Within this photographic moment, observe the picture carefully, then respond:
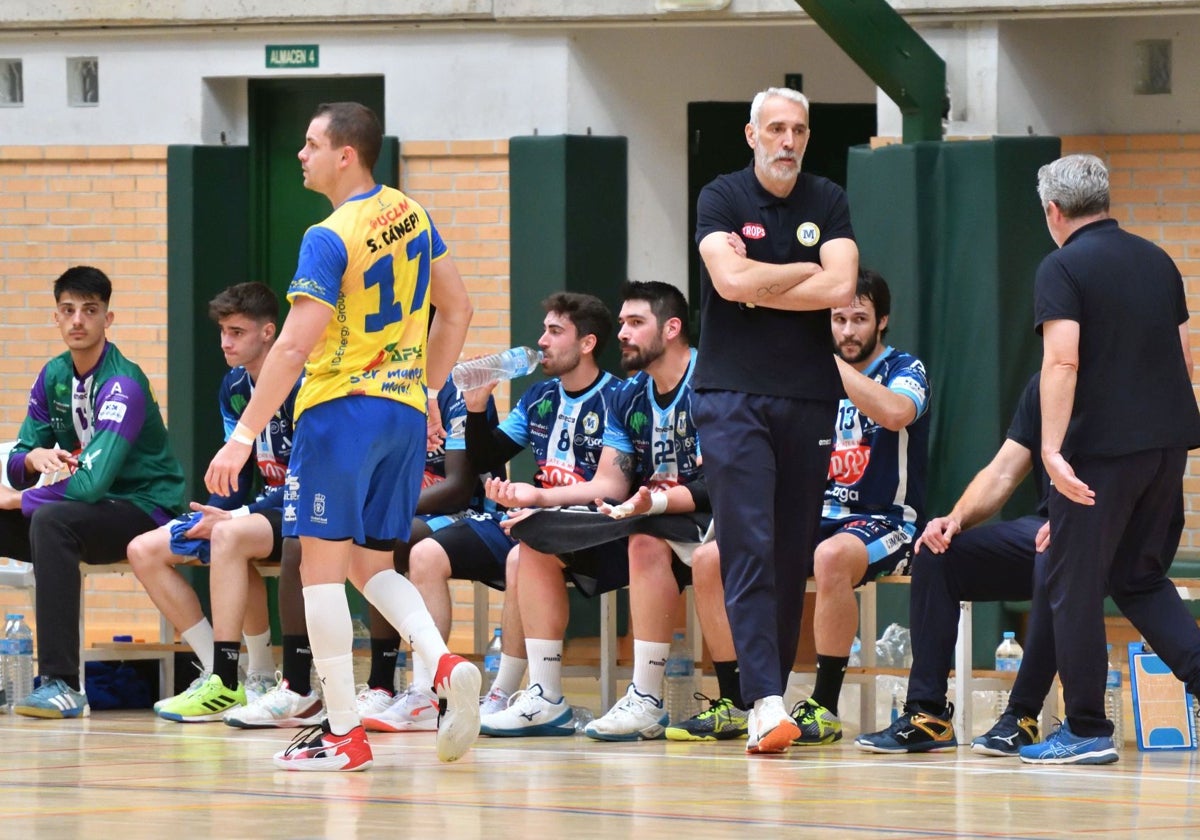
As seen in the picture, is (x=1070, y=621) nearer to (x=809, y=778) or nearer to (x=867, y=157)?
(x=809, y=778)

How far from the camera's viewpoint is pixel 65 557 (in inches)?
337

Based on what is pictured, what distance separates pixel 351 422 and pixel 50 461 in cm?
290

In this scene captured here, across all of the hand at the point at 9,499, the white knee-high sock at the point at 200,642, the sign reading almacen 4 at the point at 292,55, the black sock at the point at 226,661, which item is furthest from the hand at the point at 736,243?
the sign reading almacen 4 at the point at 292,55

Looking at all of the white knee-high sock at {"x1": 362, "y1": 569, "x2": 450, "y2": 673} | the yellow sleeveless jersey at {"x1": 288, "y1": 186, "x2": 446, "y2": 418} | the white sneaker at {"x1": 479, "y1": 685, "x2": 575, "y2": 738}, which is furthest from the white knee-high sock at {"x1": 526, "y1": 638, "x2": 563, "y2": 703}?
the yellow sleeveless jersey at {"x1": 288, "y1": 186, "x2": 446, "y2": 418}

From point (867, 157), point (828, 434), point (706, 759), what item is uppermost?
point (867, 157)

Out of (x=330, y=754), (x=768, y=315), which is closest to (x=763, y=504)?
(x=768, y=315)

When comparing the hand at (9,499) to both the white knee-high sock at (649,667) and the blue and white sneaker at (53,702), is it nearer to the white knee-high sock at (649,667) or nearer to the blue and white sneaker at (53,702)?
the blue and white sneaker at (53,702)

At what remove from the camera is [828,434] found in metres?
6.79

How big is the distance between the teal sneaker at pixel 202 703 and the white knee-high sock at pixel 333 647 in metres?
2.11

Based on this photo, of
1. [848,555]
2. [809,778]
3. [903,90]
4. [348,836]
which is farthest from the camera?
[903,90]

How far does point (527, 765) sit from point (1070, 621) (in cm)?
167

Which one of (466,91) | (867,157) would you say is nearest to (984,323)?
(867,157)

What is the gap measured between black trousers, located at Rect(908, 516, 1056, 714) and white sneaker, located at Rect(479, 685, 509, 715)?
1.56 metres

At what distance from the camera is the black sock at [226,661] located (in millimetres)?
8359
